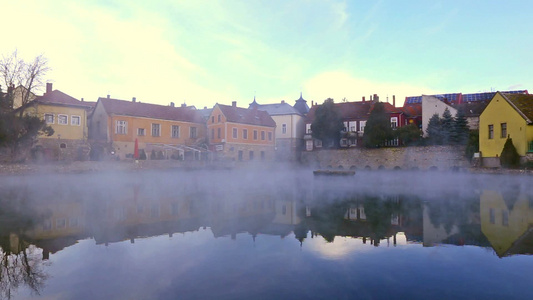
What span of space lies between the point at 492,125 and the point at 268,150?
29236 mm

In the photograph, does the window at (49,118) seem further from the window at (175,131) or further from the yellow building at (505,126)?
the yellow building at (505,126)

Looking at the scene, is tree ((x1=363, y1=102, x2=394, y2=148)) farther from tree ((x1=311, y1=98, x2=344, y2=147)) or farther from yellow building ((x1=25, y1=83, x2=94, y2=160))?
yellow building ((x1=25, y1=83, x2=94, y2=160))

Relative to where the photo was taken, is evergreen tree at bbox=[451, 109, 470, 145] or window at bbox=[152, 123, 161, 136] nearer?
evergreen tree at bbox=[451, 109, 470, 145]

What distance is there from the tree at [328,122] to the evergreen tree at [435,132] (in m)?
11.4

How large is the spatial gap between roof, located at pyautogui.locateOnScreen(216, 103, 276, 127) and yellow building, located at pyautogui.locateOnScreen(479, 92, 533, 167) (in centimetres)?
2770

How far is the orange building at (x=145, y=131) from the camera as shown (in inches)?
1519

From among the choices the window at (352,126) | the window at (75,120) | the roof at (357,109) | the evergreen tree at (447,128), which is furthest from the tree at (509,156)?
the window at (75,120)

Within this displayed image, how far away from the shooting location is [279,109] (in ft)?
190

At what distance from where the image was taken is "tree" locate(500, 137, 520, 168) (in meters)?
25.8

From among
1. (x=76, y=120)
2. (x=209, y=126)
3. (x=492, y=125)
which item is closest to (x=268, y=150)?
(x=209, y=126)

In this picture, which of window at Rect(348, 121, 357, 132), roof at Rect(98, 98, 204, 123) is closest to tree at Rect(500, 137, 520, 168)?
window at Rect(348, 121, 357, 132)

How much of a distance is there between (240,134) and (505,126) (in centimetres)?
2956

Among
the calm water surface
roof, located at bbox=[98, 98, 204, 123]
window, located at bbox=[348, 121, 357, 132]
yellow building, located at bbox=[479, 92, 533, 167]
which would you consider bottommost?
the calm water surface

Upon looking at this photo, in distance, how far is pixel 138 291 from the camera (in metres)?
4.37
